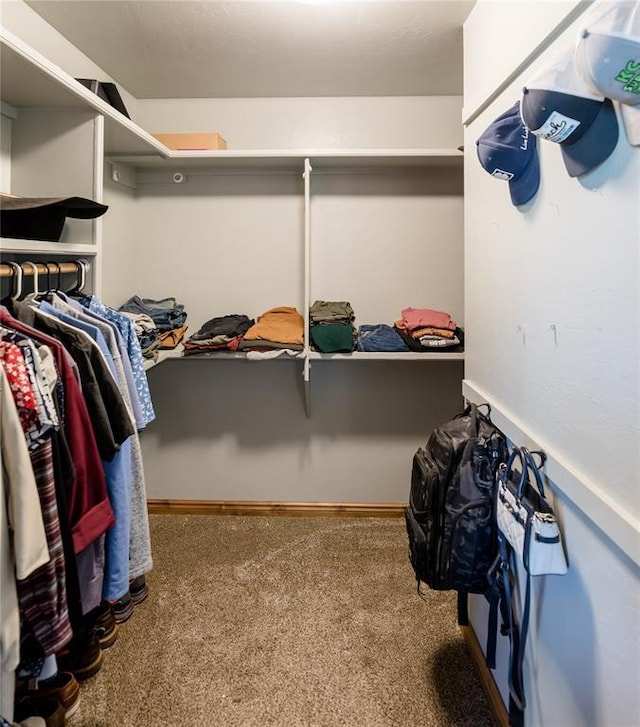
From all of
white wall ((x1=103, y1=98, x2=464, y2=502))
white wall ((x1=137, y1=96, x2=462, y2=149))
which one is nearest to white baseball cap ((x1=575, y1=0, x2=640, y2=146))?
white wall ((x1=103, y1=98, x2=464, y2=502))

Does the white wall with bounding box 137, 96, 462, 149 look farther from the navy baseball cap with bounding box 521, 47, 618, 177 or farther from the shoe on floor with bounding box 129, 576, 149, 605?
the shoe on floor with bounding box 129, 576, 149, 605

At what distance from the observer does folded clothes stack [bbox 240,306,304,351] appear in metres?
2.12

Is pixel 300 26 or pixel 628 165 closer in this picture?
pixel 628 165

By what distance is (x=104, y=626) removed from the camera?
5.30ft

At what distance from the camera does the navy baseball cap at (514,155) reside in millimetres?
1042

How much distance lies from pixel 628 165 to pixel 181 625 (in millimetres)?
2002

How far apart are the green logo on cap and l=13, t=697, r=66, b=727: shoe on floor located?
1.95m

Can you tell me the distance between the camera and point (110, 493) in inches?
48.6

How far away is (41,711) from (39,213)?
58.0 inches

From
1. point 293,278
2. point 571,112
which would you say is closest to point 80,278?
point 293,278

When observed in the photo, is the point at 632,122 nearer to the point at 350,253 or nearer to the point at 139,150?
the point at 350,253

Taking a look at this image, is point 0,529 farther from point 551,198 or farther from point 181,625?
point 551,198

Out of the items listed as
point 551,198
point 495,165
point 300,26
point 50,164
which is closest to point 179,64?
point 300,26

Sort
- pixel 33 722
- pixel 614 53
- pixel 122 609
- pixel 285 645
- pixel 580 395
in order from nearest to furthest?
pixel 614 53 → pixel 580 395 → pixel 33 722 → pixel 285 645 → pixel 122 609
